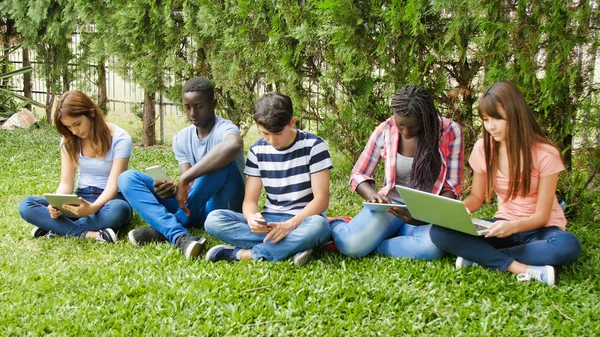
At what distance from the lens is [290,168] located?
398 cm

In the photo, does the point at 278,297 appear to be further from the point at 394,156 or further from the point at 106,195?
the point at 106,195

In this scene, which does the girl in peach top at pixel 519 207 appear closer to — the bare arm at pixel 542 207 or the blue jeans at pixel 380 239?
the bare arm at pixel 542 207

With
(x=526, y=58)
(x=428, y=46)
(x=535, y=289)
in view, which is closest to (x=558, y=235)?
(x=535, y=289)

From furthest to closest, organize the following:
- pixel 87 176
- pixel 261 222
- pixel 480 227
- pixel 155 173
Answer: pixel 87 176
pixel 155 173
pixel 261 222
pixel 480 227

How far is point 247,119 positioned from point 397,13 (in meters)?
2.94

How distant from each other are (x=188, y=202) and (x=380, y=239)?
146 cm

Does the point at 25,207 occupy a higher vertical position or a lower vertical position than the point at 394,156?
lower

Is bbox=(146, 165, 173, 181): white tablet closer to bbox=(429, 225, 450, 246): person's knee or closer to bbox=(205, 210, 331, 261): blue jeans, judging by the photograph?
bbox=(205, 210, 331, 261): blue jeans

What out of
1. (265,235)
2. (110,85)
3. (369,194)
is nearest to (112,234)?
(265,235)

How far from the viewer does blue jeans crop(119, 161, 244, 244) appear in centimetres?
422

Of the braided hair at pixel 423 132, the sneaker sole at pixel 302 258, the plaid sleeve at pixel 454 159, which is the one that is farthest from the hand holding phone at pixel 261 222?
the plaid sleeve at pixel 454 159

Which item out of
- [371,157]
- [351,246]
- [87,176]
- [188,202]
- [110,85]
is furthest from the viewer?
[110,85]

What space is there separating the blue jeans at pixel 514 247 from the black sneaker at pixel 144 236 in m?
1.93

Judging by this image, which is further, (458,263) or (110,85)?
(110,85)
